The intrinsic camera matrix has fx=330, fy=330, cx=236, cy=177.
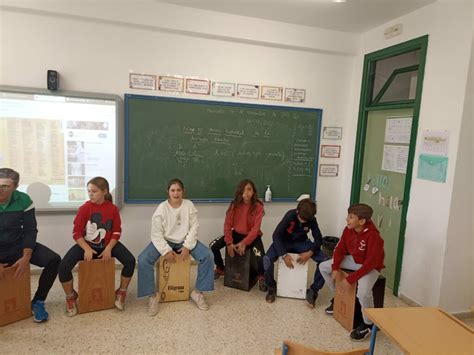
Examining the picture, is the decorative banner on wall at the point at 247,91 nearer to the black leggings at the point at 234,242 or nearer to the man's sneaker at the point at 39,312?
the black leggings at the point at 234,242

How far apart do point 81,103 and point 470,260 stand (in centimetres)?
386

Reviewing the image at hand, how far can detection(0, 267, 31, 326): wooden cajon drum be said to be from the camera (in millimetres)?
2410

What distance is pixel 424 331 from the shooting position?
1553mm

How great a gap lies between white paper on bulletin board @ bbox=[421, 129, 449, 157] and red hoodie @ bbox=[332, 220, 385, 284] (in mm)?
908

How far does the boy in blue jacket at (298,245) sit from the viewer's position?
9.87ft

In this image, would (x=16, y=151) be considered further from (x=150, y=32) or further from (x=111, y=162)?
(x=150, y=32)

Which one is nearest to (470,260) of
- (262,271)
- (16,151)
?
(262,271)

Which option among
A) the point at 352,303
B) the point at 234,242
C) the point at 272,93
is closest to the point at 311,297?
the point at 352,303

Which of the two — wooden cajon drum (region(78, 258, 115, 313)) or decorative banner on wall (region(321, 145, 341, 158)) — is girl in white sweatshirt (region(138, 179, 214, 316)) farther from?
decorative banner on wall (region(321, 145, 341, 158))

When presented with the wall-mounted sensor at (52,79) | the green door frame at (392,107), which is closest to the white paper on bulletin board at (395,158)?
the green door frame at (392,107)

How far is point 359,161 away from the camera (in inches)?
154

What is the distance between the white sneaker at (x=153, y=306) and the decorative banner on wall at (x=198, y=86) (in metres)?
2.09

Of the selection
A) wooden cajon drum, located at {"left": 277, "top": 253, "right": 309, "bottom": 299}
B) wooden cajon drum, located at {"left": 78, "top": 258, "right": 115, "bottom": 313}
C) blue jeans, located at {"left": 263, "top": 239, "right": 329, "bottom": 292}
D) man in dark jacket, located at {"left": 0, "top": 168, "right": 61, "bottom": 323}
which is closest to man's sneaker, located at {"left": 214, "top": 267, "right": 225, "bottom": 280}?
blue jeans, located at {"left": 263, "top": 239, "right": 329, "bottom": 292}

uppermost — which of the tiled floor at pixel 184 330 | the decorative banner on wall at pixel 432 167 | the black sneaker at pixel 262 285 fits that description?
the decorative banner on wall at pixel 432 167
